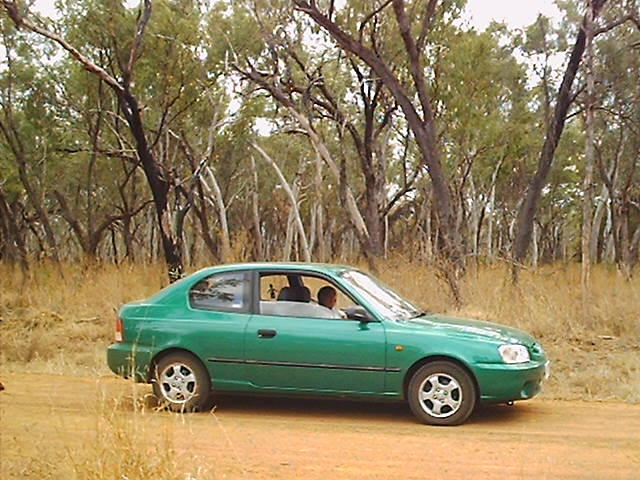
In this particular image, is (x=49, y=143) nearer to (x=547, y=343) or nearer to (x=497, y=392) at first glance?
(x=547, y=343)

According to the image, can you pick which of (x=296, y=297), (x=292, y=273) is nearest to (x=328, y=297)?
(x=296, y=297)

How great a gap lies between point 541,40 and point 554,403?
18.3 metres

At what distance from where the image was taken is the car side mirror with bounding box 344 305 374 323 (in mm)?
7852

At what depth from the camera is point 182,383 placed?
8172mm

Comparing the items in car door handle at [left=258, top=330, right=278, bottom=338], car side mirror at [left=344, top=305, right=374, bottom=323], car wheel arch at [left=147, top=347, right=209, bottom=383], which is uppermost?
car side mirror at [left=344, top=305, right=374, bottom=323]

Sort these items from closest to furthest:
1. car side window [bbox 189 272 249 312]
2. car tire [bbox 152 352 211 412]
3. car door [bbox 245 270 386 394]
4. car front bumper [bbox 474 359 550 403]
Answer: car front bumper [bbox 474 359 550 403] < car door [bbox 245 270 386 394] < car tire [bbox 152 352 211 412] < car side window [bbox 189 272 249 312]

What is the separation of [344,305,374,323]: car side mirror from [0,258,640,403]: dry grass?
285 centimetres

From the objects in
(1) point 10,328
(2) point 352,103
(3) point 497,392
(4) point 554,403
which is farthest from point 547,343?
(2) point 352,103

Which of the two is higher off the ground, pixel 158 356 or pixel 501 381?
pixel 158 356

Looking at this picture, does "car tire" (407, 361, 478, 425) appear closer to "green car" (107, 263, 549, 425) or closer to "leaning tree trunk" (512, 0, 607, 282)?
"green car" (107, 263, 549, 425)

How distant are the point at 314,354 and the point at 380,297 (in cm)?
102

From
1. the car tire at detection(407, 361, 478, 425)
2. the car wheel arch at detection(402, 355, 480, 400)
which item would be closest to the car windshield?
the car wheel arch at detection(402, 355, 480, 400)

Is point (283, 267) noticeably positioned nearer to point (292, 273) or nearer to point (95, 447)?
point (292, 273)

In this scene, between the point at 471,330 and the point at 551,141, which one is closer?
the point at 471,330
